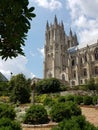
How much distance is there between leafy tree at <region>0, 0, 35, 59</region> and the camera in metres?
3.98

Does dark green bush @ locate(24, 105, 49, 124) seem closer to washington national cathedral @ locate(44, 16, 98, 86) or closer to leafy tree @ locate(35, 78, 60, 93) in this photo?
leafy tree @ locate(35, 78, 60, 93)

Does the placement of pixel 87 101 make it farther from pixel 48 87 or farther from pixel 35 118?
pixel 48 87

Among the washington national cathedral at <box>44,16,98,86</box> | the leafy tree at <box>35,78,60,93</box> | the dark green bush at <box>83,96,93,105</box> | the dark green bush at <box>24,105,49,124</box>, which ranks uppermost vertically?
the washington national cathedral at <box>44,16,98,86</box>

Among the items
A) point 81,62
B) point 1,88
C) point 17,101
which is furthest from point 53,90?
point 81,62

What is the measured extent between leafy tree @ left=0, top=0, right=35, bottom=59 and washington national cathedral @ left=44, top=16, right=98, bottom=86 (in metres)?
73.4

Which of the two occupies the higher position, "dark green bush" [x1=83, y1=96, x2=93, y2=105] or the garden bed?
"dark green bush" [x1=83, y1=96, x2=93, y2=105]

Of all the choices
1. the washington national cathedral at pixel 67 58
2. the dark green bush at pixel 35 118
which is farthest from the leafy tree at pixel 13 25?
the washington national cathedral at pixel 67 58

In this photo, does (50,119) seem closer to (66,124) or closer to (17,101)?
(66,124)

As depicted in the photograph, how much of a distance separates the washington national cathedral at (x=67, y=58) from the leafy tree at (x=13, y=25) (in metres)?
73.4

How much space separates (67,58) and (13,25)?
3547 inches

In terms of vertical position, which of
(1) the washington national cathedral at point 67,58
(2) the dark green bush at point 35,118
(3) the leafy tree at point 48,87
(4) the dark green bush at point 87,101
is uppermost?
(1) the washington national cathedral at point 67,58

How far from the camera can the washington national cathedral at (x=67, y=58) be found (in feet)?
263

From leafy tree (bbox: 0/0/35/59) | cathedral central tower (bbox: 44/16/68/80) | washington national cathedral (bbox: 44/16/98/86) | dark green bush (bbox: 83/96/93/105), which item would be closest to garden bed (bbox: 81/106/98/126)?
dark green bush (bbox: 83/96/93/105)

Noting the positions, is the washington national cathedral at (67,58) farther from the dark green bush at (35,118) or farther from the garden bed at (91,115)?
the dark green bush at (35,118)
